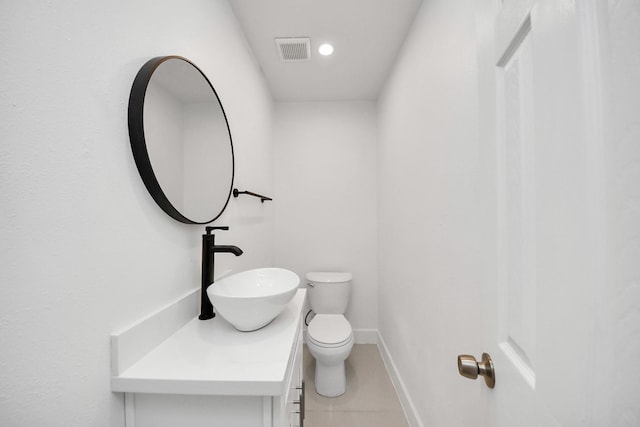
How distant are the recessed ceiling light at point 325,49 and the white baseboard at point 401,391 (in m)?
2.39

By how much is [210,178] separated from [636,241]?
46.1 inches

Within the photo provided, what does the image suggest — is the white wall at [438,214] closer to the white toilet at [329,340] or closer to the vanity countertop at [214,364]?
the white toilet at [329,340]

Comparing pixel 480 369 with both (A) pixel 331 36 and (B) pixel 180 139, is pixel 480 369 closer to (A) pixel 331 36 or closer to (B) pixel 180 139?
(B) pixel 180 139

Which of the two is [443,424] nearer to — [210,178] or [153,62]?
[210,178]

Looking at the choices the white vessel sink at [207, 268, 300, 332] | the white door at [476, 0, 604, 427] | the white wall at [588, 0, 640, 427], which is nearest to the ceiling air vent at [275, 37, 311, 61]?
the white door at [476, 0, 604, 427]

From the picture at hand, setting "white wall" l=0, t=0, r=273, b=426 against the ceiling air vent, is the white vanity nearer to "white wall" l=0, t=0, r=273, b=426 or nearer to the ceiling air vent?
"white wall" l=0, t=0, r=273, b=426

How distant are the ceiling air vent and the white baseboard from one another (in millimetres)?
2425

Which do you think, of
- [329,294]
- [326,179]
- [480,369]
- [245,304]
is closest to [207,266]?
[245,304]

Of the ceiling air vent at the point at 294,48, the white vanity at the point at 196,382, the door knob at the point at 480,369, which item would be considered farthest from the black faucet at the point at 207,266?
the ceiling air vent at the point at 294,48

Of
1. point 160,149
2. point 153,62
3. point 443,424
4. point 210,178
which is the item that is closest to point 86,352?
point 160,149

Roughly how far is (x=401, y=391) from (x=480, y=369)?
4.67ft

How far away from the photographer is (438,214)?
1.18 m

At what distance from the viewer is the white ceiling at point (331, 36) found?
4.54ft

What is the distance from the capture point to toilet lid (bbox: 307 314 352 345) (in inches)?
64.4
